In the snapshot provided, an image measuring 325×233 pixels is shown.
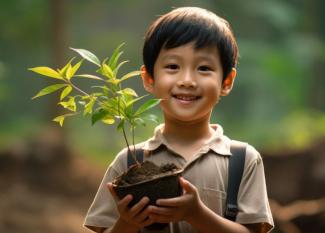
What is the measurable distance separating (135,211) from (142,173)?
15 cm

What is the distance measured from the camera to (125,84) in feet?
50.7

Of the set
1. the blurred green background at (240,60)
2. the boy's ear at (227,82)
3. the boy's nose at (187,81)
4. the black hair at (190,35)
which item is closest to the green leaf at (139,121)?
the boy's nose at (187,81)

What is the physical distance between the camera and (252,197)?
3.02 meters

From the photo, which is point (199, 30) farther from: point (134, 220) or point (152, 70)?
point (134, 220)

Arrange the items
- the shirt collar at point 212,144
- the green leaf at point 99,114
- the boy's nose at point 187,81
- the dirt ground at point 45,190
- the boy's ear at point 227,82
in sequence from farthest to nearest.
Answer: the dirt ground at point 45,190 < the boy's ear at point 227,82 < the shirt collar at point 212,144 < the boy's nose at point 187,81 < the green leaf at point 99,114

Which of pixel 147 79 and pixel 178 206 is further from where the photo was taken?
pixel 147 79

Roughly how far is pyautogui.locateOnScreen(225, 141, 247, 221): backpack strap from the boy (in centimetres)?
2

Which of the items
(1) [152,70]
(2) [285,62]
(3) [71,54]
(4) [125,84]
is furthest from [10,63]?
(1) [152,70]

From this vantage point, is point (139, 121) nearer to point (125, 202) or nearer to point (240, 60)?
point (125, 202)

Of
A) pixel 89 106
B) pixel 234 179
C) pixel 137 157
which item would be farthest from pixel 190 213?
pixel 89 106

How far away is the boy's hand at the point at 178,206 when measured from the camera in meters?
2.67

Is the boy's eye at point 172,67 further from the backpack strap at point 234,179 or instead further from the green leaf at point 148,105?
the backpack strap at point 234,179

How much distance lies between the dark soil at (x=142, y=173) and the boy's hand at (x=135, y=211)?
0.06 meters

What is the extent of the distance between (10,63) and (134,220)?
45.3ft
